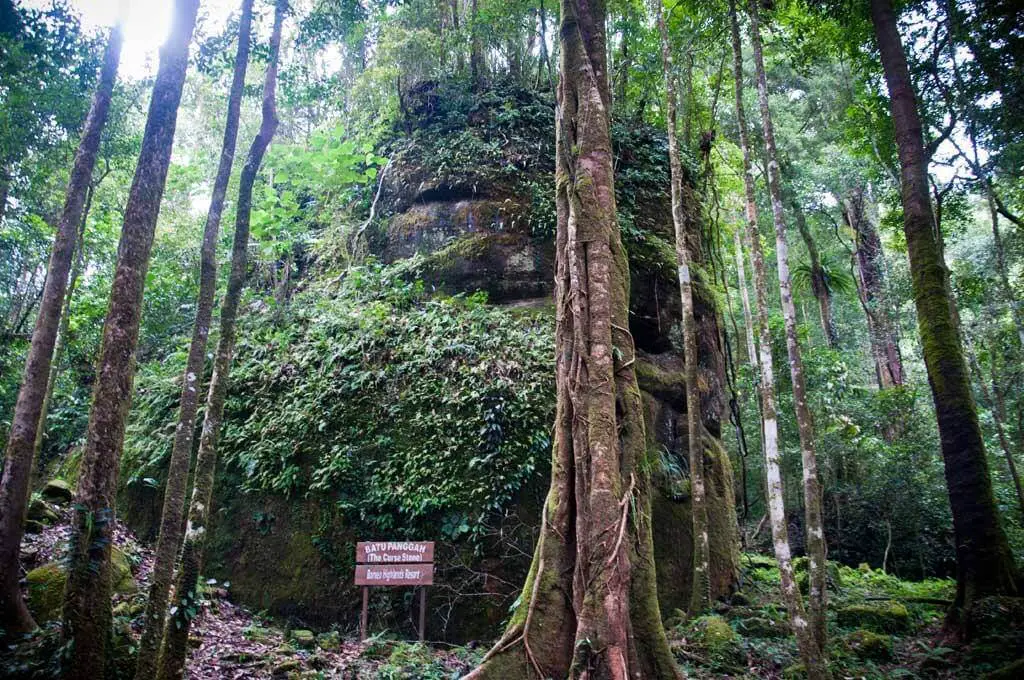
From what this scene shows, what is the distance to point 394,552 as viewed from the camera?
25.4 ft

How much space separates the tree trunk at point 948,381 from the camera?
710cm

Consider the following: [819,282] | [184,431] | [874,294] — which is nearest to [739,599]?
[184,431]

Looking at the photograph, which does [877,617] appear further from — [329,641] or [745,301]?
[745,301]

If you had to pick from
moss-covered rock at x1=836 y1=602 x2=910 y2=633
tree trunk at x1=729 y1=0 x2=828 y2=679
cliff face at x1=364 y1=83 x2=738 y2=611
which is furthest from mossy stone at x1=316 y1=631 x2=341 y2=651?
moss-covered rock at x1=836 y1=602 x2=910 y2=633

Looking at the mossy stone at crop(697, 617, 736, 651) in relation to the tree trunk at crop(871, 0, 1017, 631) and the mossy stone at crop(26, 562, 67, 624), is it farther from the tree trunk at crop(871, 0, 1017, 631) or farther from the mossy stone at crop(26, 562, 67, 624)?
the mossy stone at crop(26, 562, 67, 624)


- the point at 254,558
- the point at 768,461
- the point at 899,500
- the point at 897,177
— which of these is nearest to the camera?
the point at 768,461

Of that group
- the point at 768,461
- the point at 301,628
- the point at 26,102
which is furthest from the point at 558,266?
the point at 26,102

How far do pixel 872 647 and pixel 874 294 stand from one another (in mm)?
16891

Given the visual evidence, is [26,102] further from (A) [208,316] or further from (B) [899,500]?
(B) [899,500]

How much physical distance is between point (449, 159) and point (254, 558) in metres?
8.62

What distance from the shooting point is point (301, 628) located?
26.9 feet

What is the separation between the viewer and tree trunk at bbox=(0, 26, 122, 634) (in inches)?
232

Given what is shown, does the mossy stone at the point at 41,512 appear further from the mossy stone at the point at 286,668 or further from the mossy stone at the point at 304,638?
the mossy stone at the point at 286,668

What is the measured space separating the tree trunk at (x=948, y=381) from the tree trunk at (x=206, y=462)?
8.48m
